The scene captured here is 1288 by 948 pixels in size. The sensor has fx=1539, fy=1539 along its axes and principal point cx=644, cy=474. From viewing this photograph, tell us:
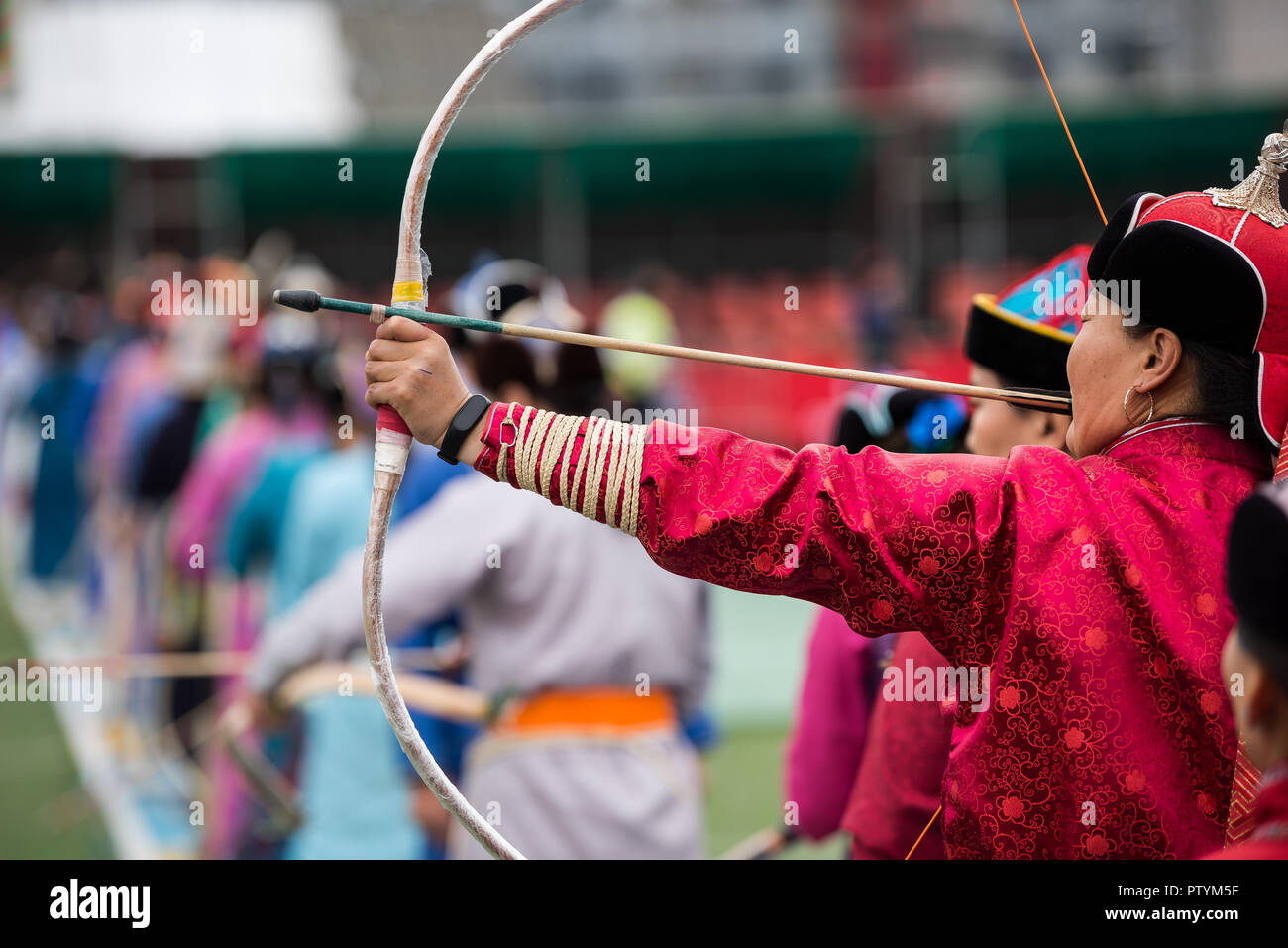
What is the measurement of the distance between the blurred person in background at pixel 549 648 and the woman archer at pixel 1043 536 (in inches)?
61.0

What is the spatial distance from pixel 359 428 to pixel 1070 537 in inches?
127

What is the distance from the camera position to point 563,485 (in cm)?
179

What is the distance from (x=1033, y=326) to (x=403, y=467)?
1.05 m

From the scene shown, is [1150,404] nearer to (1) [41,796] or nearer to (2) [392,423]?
(2) [392,423]

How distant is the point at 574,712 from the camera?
3.47 metres

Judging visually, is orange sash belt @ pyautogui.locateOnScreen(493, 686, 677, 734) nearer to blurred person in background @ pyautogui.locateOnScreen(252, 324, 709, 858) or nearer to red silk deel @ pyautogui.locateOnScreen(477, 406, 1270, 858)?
blurred person in background @ pyautogui.locateOnScreen(252, 324, 709, 858)

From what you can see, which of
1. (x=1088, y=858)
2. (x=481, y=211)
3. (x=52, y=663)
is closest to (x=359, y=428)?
(x=1088, y=858)

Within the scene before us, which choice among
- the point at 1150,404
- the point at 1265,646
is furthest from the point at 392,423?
the point at 1265,646

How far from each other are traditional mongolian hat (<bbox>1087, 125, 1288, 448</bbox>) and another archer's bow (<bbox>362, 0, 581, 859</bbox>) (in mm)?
844

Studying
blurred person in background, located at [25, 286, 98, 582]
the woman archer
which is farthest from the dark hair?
blurred person in background, located at [25, 286, 98, 582]

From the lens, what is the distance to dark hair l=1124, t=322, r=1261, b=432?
1830 mm

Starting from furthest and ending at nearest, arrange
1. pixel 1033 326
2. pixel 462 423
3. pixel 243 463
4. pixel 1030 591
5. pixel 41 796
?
1. pixel 41 796
2. pixel 243 463
3. pixel 1033 326
4. pixel 462 423
5. pixel 1030 591
